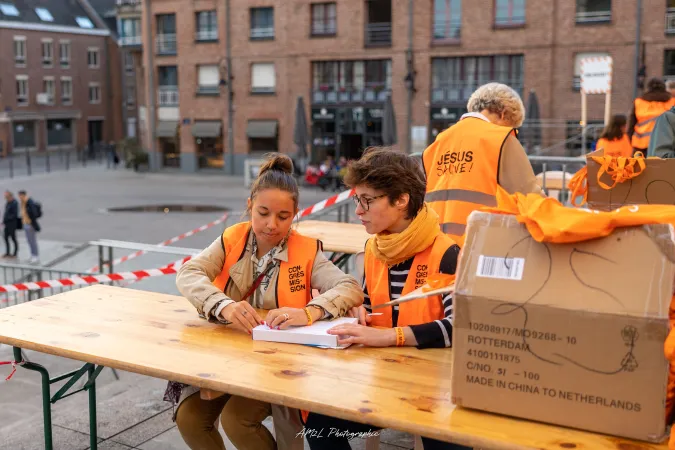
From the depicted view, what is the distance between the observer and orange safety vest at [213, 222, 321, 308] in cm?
354

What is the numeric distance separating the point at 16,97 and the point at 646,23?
1652 inches

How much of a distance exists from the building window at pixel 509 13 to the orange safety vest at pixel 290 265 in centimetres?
3110

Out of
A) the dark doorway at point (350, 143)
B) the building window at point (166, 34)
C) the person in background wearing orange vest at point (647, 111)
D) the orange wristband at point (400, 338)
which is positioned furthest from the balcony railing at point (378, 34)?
the orange wristband at point (400, 338)

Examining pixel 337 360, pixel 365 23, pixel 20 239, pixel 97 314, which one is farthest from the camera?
pixel 365 23

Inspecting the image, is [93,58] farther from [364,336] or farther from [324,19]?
[364,336]

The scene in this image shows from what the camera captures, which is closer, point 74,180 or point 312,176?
point 312,176

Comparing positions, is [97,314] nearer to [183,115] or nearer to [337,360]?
[337,360]

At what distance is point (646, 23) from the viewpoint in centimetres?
3025

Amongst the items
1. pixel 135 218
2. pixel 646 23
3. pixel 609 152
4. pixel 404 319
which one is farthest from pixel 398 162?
pixel 646 23

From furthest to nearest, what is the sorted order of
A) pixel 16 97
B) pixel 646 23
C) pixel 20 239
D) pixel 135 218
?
1. pixel 16 97
2. pixel 646 23
3. pixel 135 218
4. pixel 20 239

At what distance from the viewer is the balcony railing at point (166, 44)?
4059 cm

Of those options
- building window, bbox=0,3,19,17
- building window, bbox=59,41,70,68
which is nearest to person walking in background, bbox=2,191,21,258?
building window, bbox=0,3,19,17

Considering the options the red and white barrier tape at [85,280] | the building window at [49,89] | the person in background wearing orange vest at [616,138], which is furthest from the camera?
the building window at [49,89]

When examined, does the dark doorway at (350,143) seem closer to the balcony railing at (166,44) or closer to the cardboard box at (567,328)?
the balcony railing at (166,44)
